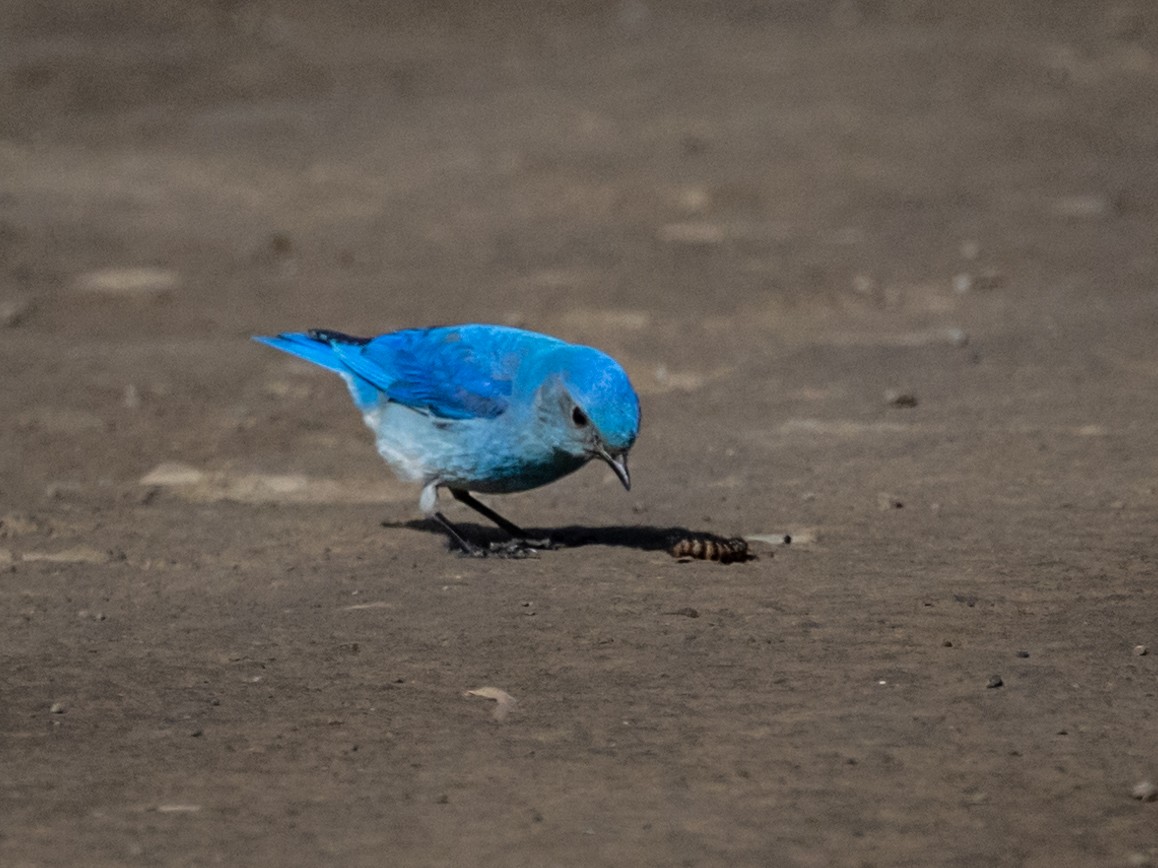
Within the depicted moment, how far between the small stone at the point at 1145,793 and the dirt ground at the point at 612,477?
23mm

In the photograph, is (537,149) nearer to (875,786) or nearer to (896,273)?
(896,273)

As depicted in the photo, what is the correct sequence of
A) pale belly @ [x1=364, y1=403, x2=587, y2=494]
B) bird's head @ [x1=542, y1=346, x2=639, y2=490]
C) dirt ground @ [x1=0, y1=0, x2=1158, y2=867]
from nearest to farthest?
dirt ground @ [x1=0, y1=0, x2=1158, y2=867], bird's head @ [x1=542, y1=346, x2=639, y2=490], pale belly @ [x1=364, y1=403, x2=587, y2=494]

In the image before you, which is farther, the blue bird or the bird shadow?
the bird shadow

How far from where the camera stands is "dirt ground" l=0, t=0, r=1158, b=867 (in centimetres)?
417

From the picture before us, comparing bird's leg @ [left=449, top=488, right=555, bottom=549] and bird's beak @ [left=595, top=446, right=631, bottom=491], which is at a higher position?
bird's beak @ [left=595, top=446, right=631, bottom=491]

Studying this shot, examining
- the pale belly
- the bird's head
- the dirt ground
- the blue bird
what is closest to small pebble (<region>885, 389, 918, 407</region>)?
the dirt ground

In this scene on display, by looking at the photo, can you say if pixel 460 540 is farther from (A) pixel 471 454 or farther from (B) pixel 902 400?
(B) pixel 902 400

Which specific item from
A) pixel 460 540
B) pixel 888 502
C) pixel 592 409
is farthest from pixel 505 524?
pixel 888 502

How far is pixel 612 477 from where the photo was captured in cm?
761

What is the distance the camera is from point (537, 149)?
15.3m

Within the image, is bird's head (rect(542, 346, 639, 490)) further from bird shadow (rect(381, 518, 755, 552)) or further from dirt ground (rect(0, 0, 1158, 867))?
bird shadow (rect(381, 518, 755, 552))

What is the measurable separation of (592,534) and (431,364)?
0.79 m

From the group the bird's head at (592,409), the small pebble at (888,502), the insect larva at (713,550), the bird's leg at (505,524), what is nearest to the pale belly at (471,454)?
the bird's head at (592,409)

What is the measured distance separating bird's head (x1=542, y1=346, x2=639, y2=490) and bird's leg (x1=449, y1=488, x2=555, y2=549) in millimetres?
556
